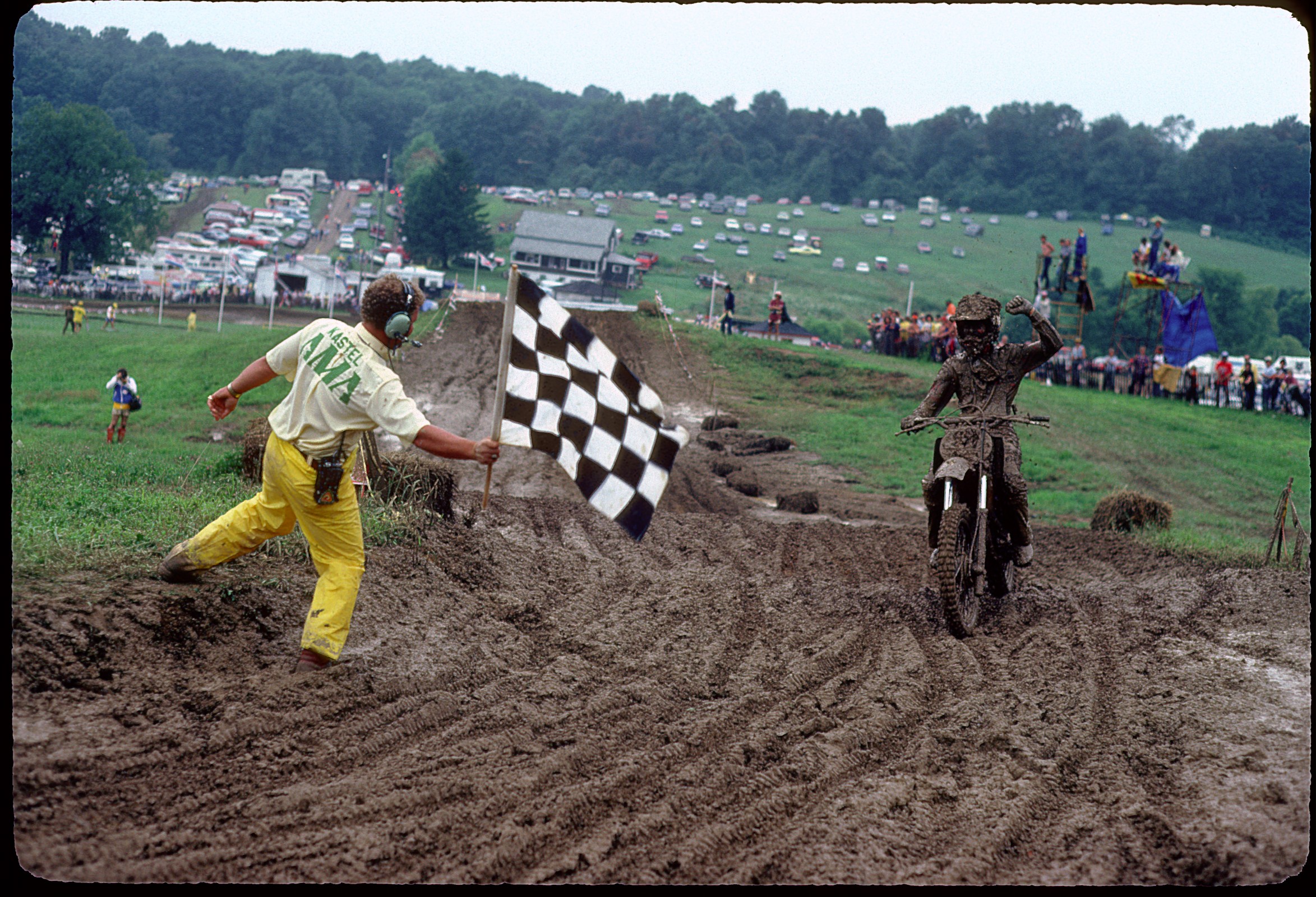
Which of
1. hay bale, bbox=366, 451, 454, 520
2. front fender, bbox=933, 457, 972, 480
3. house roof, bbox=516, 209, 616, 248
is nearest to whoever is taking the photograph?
front fender, bbox=933, 457, 972, 480

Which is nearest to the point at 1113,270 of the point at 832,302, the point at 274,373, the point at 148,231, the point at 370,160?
the point at 832,302

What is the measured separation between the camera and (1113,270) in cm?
7006

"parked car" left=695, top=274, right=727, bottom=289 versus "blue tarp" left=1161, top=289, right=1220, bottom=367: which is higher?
"parked car" left=695, top=274, right=727, bottom=289

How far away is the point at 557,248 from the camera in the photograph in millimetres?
52531

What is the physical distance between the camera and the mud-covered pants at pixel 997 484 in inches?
290

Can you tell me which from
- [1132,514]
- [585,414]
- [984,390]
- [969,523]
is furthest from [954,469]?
[1132,514]

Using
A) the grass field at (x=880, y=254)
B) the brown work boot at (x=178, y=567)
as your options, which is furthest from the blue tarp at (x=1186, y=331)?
the brown work boot at (x=178, y=567)

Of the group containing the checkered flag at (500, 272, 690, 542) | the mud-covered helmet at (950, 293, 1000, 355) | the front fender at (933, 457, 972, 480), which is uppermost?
the mud-covered helmet at (950, 293, 1000, 355)

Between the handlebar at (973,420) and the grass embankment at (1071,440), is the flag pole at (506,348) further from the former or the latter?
the grass embankment at (1071,440)

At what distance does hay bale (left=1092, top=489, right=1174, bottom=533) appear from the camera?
39.5 feet

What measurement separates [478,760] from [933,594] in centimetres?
490

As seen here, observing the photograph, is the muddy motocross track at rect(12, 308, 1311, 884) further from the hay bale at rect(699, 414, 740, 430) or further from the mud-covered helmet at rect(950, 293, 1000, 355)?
the hay bale at rect(699, 414, 740, 430)

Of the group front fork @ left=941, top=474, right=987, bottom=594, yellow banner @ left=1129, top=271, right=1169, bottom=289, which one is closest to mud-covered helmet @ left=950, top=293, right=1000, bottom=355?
front fork @ left=941, top=474, right=987, bottom=594

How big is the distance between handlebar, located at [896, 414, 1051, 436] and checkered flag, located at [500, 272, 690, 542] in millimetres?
2711
